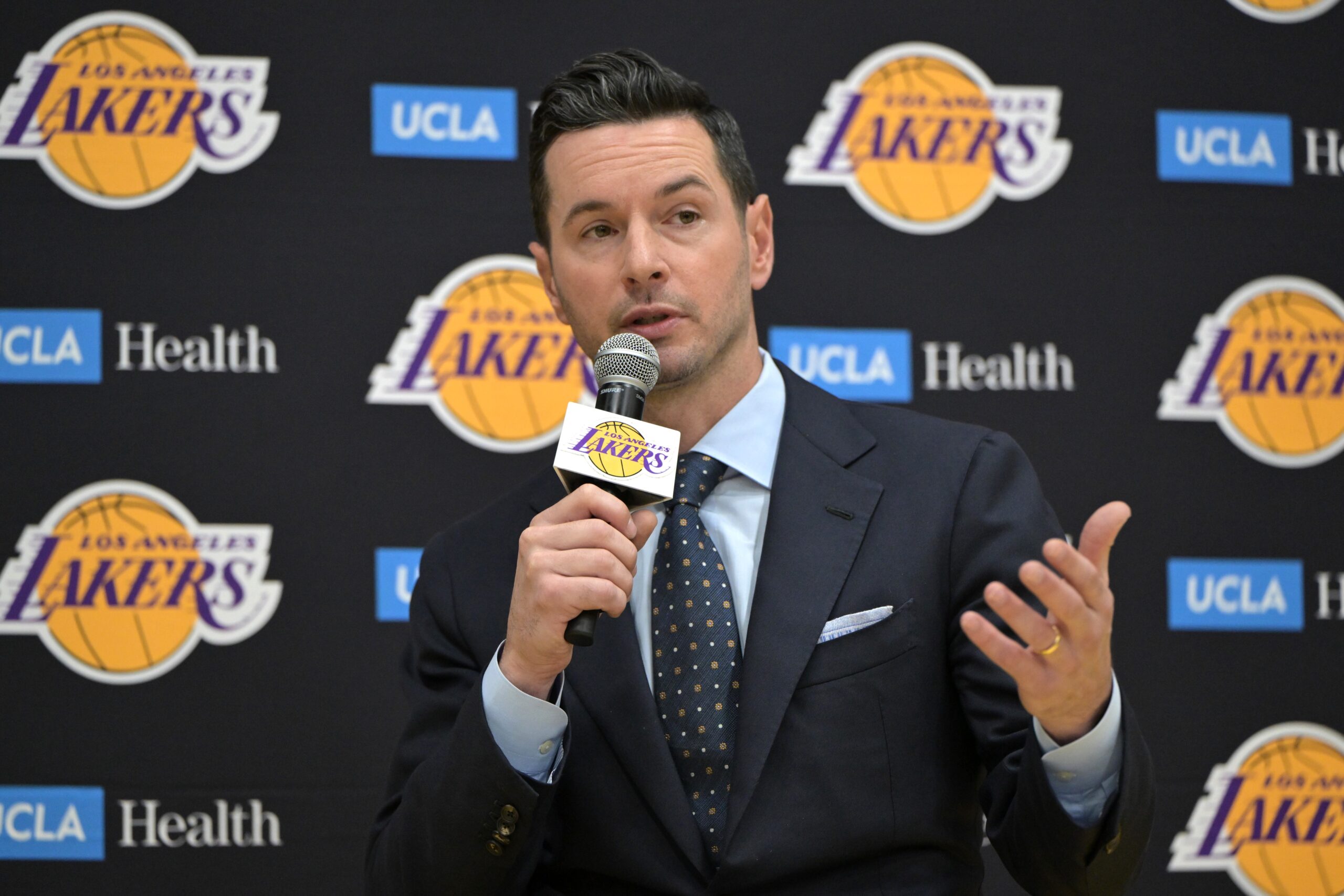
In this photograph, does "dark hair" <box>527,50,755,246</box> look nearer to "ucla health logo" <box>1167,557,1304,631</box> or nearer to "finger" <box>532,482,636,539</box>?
"finger" <box>532,482,636,539</box>

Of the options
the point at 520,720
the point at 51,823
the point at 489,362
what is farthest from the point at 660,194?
the point at 51,823

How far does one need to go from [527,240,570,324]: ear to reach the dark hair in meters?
0.03

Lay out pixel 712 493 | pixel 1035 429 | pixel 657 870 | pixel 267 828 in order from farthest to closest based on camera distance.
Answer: pixel 1035 429 → pixel 267 828 → pixel 712 493 → pixel 657 870

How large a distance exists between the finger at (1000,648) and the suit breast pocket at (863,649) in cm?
35

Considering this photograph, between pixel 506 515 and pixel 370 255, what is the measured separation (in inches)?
42.6

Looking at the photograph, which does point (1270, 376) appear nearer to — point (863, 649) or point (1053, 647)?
point (863, 649)

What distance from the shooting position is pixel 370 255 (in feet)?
9.11

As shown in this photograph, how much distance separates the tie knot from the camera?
1.79 m

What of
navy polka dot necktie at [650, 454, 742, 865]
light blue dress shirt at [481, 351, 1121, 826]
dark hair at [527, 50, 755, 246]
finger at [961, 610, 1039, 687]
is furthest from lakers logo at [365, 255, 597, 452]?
finger at [961, 610, 1039, 687]

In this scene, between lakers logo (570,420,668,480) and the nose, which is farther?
the nose

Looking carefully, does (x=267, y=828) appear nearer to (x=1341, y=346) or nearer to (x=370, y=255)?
(x=370, y=255)

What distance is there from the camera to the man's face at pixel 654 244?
1.79 metres

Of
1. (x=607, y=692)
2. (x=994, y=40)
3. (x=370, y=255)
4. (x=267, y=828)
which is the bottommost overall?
(x=267, y=828)

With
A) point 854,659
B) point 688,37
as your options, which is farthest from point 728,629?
point 688,37
